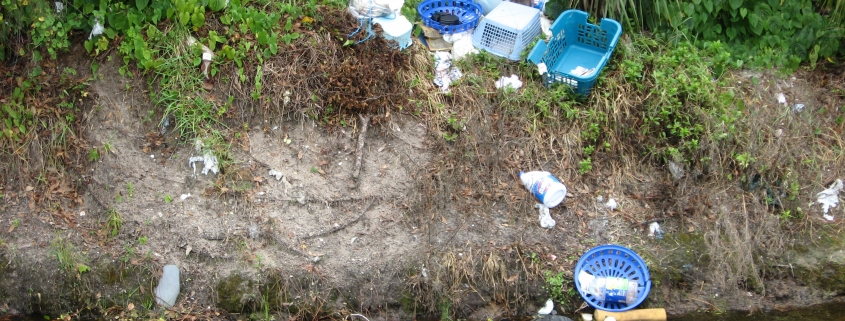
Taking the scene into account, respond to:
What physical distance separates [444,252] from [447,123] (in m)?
0.77

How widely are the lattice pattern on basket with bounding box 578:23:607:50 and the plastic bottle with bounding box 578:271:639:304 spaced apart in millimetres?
1481

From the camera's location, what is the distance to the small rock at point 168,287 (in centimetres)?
449

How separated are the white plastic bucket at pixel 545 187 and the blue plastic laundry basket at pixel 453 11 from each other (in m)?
1.04

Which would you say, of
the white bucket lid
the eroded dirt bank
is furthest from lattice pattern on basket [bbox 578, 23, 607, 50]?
the white bucket lid

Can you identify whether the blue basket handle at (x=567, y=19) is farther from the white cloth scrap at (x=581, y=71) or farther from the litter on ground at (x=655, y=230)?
the litter on ground at (x=655, y=230)

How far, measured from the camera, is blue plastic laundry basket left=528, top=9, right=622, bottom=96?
16.5 ft

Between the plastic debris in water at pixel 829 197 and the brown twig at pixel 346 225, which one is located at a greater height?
the plastic debris in water at pixel 829 197

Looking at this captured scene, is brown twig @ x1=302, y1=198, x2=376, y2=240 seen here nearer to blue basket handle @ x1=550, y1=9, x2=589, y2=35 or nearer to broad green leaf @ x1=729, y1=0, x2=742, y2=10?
blue basket handle @ x1=550, y1=9, x2=589, y2=35

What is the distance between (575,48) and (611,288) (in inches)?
62.4

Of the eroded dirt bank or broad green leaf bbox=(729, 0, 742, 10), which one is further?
broad green leaf bbox=(729, 0, 742, 10)

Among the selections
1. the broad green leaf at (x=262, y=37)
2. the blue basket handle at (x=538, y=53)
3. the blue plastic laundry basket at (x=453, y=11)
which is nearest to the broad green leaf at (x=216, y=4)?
the broad green leaf at (x=262, y=37)

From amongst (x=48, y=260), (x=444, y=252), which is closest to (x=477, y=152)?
(x=444, y=252)

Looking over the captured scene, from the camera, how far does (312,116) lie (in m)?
4.84

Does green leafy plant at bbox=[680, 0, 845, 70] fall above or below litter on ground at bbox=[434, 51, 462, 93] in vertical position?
above
